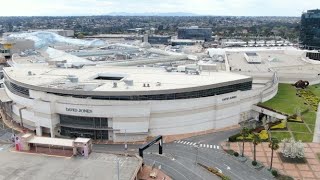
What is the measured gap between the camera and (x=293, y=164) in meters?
68.5

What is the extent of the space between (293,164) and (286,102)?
3644 cm

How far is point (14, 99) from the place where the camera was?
321ft

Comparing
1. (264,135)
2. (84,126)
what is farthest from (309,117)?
(84,126)

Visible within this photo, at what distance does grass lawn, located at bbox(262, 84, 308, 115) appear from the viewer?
313 ft

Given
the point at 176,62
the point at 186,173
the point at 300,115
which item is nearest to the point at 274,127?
the point at 300,115

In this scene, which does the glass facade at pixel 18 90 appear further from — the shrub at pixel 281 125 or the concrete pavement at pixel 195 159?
the shrub at pixel 281 125

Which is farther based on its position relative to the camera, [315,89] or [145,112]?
[315,89]

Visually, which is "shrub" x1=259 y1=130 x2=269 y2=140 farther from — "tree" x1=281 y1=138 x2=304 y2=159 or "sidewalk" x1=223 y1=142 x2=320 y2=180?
"tree" x1=281 y1=138 x2=304 y2=159

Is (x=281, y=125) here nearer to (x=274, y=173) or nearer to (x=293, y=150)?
(x=293, y=150)

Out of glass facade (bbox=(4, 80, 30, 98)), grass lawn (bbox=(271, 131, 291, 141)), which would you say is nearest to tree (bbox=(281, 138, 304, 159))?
grass lawn (bbox=(271, 131, 291, 141))

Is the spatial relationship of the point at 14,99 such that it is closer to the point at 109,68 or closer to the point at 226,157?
the point at 109,68

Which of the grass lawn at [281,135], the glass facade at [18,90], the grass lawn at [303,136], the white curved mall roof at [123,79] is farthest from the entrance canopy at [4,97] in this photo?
the grass lawn at [303,136]

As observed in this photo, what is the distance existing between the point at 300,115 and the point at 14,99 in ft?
251

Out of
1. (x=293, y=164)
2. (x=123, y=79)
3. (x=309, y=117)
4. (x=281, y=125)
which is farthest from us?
(x=123, y=79)
